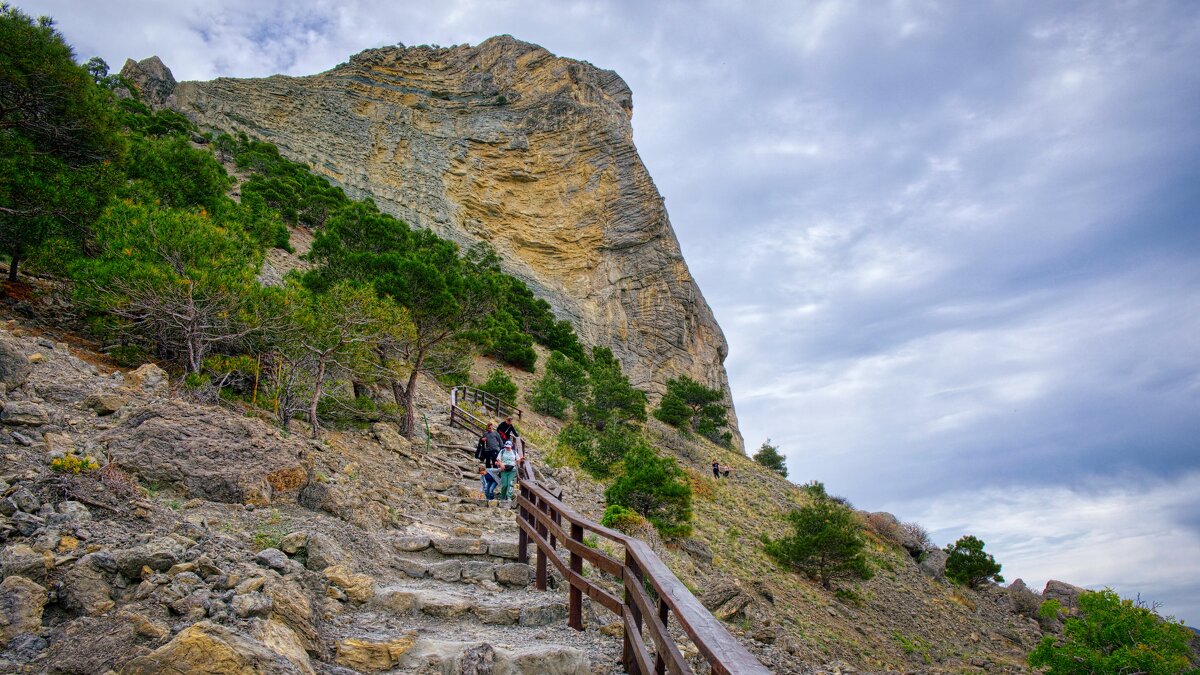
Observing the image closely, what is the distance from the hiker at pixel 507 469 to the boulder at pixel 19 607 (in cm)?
714

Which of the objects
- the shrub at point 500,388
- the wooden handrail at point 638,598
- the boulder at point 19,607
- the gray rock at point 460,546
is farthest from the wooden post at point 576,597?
the shrub at point 500,388

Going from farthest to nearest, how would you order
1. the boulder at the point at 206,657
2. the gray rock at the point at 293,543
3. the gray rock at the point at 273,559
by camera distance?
1. the gray rock at the point at 293,543
2. the gray rock at the point at 273,559
3. the boulder at the point at 206,657

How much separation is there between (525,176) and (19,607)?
5511 centimetres

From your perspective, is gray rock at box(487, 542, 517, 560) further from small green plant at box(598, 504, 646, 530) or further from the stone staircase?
small green plant at box(598, 504, 646, 530)

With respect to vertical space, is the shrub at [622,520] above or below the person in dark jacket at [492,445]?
below

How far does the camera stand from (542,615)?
4875mm

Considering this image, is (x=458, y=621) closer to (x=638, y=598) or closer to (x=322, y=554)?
(x=322, y=554)

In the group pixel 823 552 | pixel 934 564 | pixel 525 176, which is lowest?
pixel 823 552

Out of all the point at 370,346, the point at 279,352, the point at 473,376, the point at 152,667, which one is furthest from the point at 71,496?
the point at 473,376

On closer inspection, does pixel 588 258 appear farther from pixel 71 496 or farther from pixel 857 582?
pixel 71 496

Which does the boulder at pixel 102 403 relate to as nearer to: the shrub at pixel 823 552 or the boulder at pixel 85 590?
the boulder at pixel 85 590

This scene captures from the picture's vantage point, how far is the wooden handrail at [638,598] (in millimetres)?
2113

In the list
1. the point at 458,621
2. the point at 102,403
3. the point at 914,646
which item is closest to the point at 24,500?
the point at 458,621

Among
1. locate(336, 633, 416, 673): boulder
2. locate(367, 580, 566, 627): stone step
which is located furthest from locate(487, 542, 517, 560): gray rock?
locate(336, 633, 416, 673): boulder
